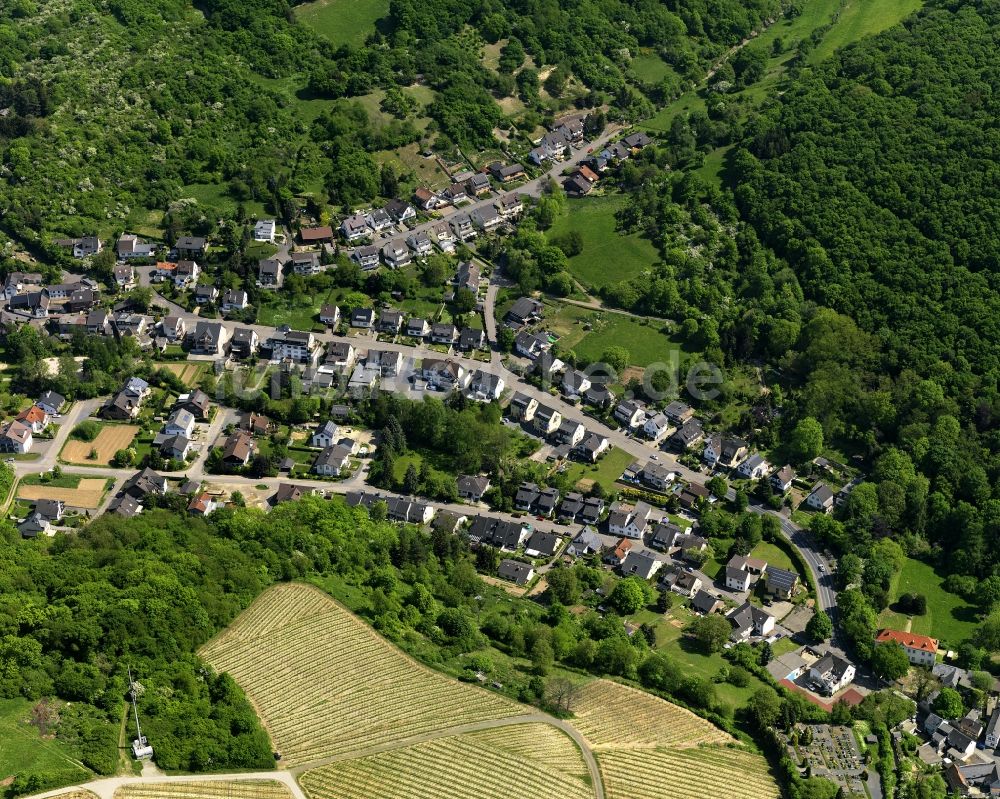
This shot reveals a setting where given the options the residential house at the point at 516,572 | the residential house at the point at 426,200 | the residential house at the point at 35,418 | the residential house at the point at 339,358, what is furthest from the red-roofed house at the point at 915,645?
the residential house at the point at 35,418

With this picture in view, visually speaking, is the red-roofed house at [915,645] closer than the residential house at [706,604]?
Yes

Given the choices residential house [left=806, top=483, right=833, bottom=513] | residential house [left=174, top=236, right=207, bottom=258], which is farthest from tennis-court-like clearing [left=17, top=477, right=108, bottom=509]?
residential house [left=806, top=483, right=833, bottom=513]

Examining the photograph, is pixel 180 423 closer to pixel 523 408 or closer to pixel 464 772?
pixel 523 408

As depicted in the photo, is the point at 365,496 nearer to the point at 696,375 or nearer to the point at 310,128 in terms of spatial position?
the point at 696,375

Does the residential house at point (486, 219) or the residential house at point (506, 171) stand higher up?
the residential house at point (506, 171)

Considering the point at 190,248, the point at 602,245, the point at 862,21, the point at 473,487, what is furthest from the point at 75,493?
the point at 862,21

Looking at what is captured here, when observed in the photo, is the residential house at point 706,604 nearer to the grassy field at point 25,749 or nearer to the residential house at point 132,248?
the grassy field at point 25,749

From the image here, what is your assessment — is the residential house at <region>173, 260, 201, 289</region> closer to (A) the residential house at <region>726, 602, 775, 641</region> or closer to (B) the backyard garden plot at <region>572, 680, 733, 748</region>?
(A) the residential house at <region>726, 602, 775, 641</region>
